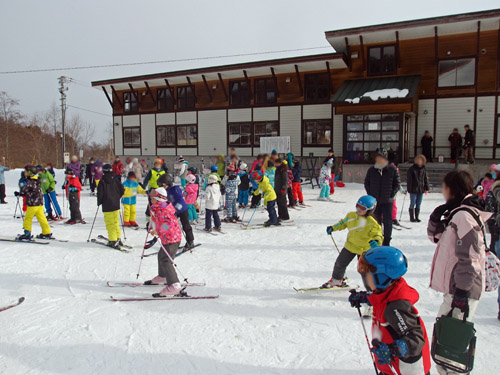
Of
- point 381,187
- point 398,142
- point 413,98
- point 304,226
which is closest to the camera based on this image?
point 381,187

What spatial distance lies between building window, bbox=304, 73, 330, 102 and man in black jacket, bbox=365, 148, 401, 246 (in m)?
14.9

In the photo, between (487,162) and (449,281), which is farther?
(487,162)

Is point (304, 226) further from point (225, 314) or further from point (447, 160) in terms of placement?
point (447, 160)

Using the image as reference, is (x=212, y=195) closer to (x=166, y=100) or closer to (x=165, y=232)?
(x=165, y=232)

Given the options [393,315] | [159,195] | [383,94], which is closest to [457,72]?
[383,94]

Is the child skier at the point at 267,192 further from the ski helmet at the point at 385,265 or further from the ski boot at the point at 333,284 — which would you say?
the ski helmet at the point at 385,265

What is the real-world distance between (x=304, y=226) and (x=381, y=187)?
2.93 metres

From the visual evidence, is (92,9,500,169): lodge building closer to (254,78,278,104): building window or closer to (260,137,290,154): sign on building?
(254,78,278,104): building window

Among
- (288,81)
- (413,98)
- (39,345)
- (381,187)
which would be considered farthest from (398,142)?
(39,345)

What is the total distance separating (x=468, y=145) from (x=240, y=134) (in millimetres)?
12809

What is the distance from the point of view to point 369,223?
4594 mm

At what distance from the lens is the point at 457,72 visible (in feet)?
58.7

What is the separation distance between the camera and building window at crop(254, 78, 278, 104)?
73.3 feet

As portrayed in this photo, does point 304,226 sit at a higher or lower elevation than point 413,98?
lower
